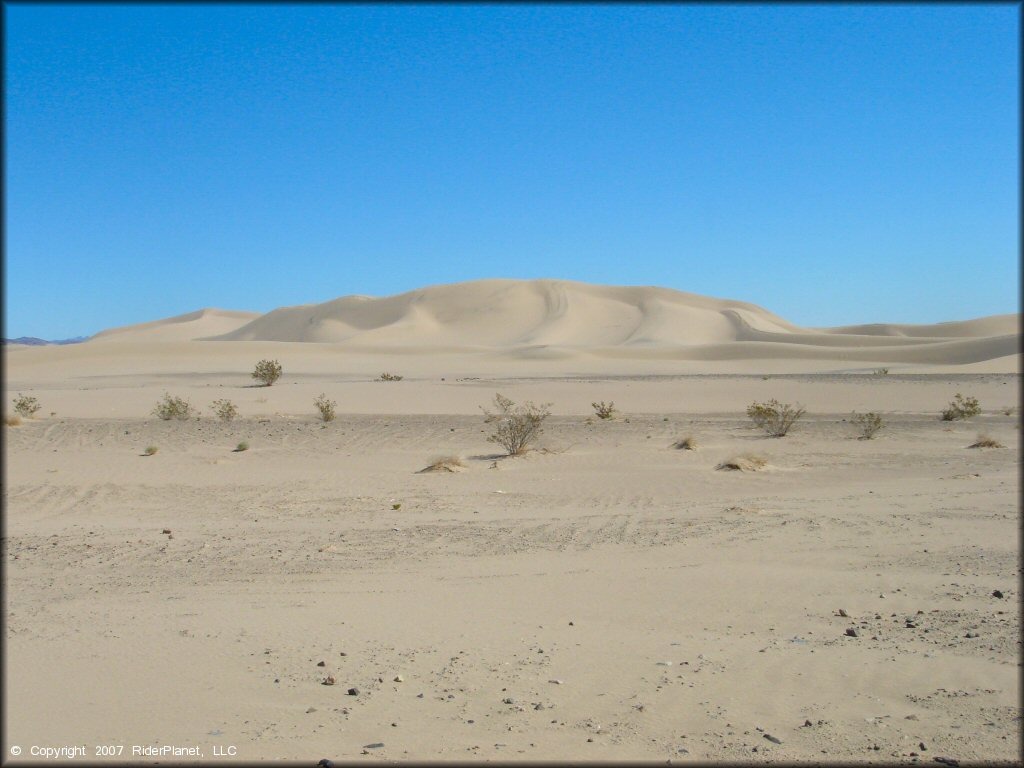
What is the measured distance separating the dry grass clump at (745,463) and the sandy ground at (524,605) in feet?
0.84

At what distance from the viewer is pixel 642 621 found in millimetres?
6621

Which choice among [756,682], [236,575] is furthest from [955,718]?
[236,575]

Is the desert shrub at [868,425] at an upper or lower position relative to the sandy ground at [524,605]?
upper

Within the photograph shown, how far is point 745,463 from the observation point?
1458cm

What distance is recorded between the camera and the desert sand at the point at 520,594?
468 cm

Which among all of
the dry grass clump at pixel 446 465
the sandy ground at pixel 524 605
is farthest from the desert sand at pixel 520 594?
the dry grass clump at pixel 446 465

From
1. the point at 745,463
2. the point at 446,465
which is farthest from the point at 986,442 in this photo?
the point at 446,465

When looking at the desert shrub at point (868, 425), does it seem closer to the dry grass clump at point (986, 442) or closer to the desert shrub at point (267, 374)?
the dry grass clump at point (986, 442)

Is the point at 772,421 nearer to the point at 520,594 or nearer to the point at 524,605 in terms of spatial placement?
the point at 520,594

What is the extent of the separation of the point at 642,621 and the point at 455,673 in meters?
1.71

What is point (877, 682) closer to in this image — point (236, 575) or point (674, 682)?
point (674, 682)

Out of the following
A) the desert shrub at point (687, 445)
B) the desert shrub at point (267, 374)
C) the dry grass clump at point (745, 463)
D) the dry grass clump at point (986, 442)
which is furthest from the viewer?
the desert shrub at point (267, 374)

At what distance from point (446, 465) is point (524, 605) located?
26.5 feet

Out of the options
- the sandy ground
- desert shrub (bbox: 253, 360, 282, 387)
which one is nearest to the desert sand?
the sandy ground
